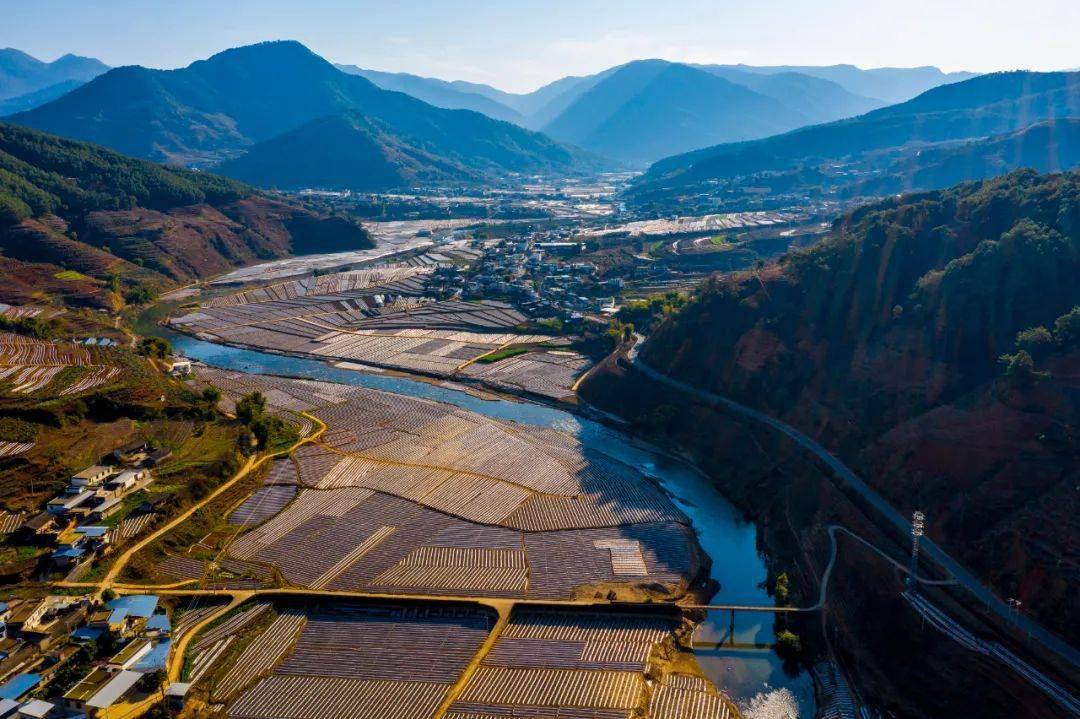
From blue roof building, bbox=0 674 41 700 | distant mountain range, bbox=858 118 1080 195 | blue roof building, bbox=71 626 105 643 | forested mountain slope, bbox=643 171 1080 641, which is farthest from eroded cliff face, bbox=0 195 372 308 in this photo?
distant mountain range, bbox=858 118 1080 195

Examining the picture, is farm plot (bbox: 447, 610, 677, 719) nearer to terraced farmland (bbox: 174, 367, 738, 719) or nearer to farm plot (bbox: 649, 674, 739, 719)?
terraced farmland (bbox: 174, 367, 738, 719)

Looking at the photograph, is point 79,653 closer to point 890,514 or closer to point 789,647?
point 789,647

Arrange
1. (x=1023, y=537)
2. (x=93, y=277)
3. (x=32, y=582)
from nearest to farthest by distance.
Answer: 1. (x=1023, y=537)
2. (x=32, y=582)
3. (x=93, y=277)

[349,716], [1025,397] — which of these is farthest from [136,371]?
[1025,397]

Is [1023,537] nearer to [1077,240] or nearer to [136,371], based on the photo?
[1077,240]

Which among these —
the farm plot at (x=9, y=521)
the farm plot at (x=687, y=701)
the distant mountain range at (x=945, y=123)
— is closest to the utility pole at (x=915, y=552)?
the farm plot at (x=687, y=701)
